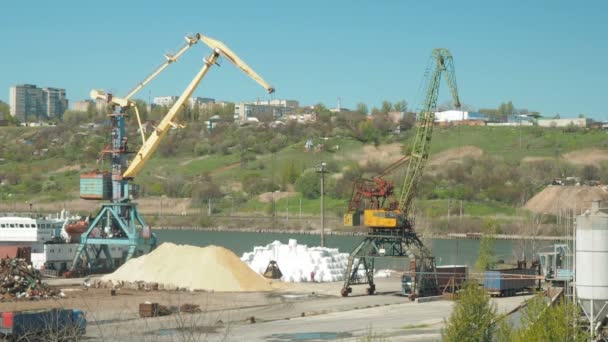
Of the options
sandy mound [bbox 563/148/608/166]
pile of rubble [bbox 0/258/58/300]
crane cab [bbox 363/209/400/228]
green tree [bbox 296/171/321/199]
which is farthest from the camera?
sandy mound [bbox 563/148/608/166]

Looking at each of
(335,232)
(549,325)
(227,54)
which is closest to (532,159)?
(335,232)

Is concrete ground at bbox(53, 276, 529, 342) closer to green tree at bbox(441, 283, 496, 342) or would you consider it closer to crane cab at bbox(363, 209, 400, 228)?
crane cab at bbox(363, 209, 400, 228)

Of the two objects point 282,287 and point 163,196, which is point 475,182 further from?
point 282,287

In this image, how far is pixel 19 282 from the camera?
54.5 meters

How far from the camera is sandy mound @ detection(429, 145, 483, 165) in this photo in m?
189

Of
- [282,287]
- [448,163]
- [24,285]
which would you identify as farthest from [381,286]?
[448,163]

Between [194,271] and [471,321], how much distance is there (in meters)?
35.3

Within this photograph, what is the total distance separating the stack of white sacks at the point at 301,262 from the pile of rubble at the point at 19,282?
59.5ft

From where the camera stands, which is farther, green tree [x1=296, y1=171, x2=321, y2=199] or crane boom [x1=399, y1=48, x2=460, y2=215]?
green tree [x1=296, y1=171, x2=321, y2=199]

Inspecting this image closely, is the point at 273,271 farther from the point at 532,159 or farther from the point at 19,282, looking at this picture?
the point at 532,159

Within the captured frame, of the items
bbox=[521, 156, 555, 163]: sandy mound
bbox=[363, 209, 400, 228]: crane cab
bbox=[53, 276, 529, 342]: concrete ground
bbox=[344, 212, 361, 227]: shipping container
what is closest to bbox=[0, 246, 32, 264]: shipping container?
bbox=[53, 276, 529, 342]: concrete ground

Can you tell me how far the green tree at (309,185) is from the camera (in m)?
176

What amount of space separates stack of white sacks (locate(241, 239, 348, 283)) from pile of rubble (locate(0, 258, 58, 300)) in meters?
18.1

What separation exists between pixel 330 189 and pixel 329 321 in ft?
421
